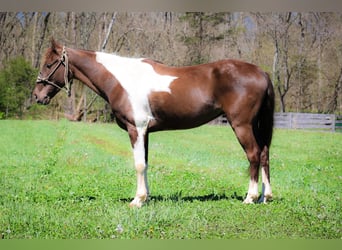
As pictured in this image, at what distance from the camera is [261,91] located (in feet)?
12.7

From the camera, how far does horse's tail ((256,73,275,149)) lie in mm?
3930

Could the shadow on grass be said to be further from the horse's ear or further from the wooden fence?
the horse's ear

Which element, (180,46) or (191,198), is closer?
(191,198)

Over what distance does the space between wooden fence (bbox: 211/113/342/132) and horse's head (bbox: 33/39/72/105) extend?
1.59 m

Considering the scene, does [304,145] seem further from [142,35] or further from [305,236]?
[142,35]

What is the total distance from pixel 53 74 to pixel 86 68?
1.06 ft

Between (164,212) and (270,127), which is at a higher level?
(270,127)

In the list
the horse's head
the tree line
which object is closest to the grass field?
the tree line

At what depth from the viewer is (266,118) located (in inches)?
155

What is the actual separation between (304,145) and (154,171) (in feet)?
5.46

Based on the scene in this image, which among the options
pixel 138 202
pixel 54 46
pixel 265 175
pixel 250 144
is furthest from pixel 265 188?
pixel 54 46

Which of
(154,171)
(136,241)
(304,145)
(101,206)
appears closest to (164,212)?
(136,241)

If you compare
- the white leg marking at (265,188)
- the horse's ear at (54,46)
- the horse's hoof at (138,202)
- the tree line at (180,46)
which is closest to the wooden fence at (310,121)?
the tree line at (180,46)

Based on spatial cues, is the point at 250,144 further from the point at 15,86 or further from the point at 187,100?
the point at 15,86
